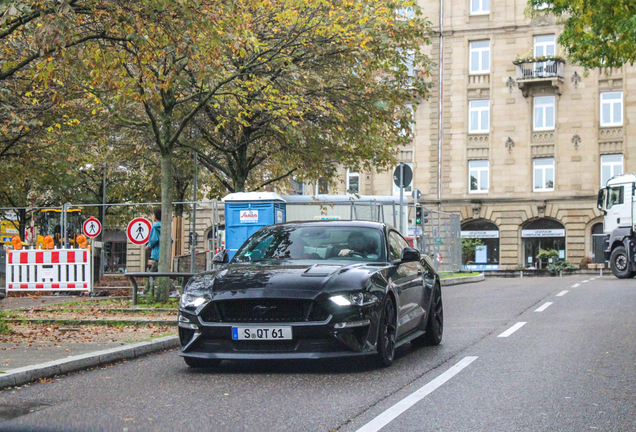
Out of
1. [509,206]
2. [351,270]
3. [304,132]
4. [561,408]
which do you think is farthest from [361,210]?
[509,206]

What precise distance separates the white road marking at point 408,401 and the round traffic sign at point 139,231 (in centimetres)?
1239

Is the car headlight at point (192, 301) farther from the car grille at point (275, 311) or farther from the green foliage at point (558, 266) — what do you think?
the green foliage at point (558, 266)

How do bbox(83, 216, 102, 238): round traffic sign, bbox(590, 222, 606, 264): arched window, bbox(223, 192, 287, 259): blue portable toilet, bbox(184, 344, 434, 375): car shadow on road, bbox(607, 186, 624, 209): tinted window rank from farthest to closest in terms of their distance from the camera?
bbox(590, 222, 606, 264): arched window, bbox(607, 186, 624, 209): tinted window, bbox(83, 216, 102, 238): round traffic sign, bbox(223, 192, 287, 259): blue portable toilet, bbox(184, 344, 434, 375): car shadow on road

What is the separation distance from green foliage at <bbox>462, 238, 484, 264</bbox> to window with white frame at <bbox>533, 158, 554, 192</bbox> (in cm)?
404

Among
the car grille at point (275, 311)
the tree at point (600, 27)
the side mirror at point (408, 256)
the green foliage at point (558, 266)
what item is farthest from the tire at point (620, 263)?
the car grille at point (275, 311)

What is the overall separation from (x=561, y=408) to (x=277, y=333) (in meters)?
2.51

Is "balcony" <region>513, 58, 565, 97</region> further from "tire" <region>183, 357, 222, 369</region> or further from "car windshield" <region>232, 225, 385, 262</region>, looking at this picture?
"tire" <region>183, 357, 222, 369</region>

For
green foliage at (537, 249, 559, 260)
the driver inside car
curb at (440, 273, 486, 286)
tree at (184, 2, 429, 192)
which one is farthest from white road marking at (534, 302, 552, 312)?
green foliage at (537, 249, 559, 260)

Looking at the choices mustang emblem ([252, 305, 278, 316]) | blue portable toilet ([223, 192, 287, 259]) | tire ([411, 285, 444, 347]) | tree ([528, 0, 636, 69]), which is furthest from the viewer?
blue portable toilet ([223, 192, 287, 259])

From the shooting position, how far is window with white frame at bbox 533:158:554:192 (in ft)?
154

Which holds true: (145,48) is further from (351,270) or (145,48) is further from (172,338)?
(351,270)

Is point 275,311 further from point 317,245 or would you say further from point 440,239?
point 440,239

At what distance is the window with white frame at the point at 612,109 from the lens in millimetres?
46000

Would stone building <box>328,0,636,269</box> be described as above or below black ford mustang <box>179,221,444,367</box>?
above
